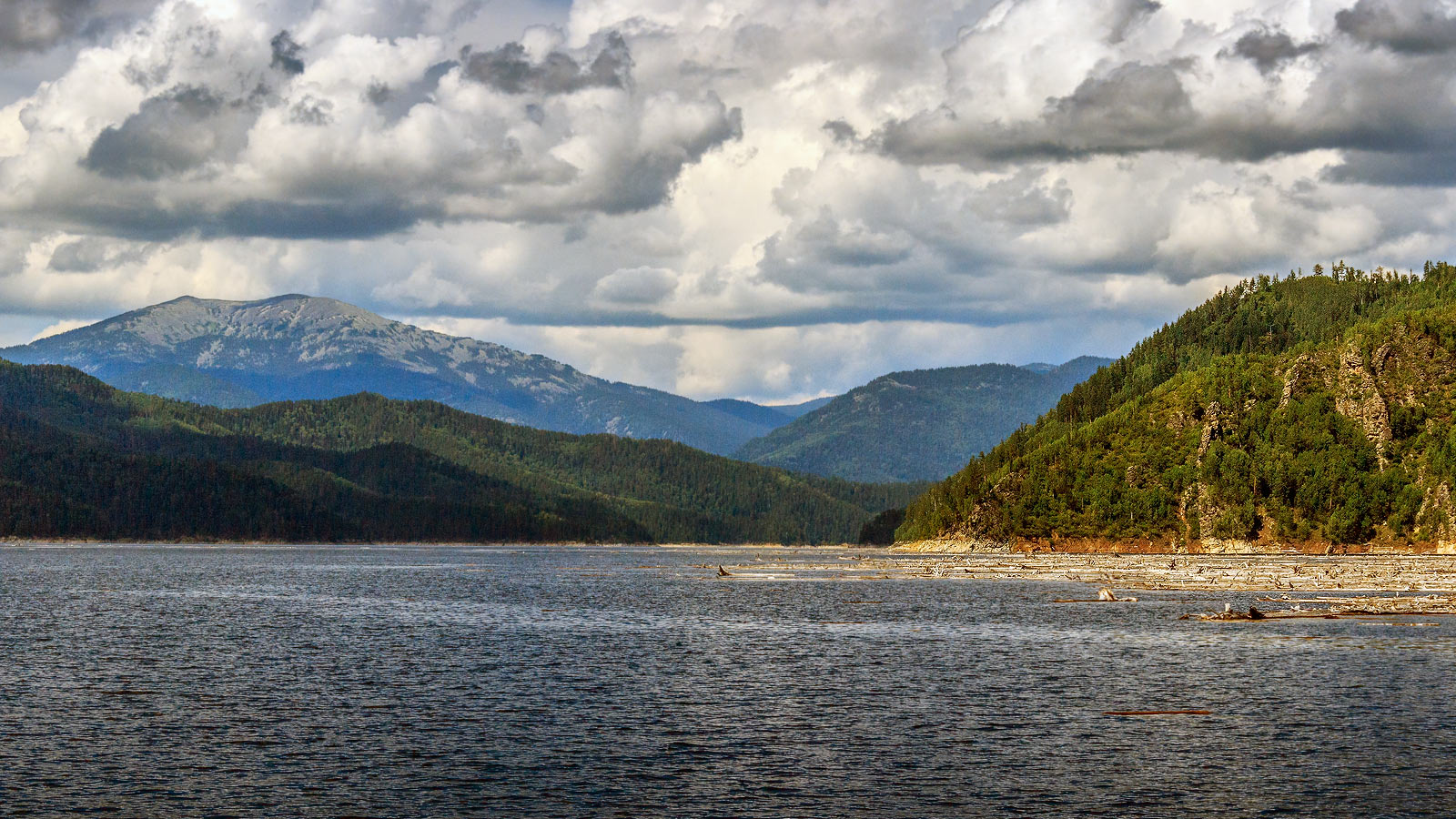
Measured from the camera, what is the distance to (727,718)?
56.7 m

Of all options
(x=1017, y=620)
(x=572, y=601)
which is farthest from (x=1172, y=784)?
(x=572, y=601)

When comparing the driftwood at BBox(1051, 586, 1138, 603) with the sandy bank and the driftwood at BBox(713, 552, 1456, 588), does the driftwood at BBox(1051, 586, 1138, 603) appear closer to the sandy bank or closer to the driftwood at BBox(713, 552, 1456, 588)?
the driftwood at BBox(713, 552, 1456, 588)

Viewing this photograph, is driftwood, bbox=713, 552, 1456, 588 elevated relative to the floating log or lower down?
elevated

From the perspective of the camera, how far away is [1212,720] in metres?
54.8

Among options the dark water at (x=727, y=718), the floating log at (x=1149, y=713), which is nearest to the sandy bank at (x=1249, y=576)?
the dark water at (x=727, y=718)

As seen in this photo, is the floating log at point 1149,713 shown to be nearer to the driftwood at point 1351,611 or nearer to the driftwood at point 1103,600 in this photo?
the driftwood at point 1351,611

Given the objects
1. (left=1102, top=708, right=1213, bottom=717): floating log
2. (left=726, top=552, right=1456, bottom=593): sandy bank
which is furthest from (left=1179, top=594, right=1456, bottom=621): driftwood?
(left=1102, top=708, right=1213, bottom=717): floating log

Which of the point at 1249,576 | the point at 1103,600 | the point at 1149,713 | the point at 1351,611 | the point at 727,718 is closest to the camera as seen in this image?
the point at 727,718

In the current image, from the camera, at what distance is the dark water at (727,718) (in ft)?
135

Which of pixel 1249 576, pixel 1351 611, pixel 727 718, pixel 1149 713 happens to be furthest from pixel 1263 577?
pixel 727 718

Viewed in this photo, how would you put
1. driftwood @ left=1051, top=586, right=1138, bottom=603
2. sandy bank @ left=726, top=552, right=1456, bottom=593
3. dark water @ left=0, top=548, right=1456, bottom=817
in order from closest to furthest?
dark water @ left=0, top=548, right=1456, bottom=817
driftwood @ left=1051, top=586, right=1138, bottom=603
sandy bank @ left=726, top=552, right=1456, bottom=593

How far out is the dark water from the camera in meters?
41.3

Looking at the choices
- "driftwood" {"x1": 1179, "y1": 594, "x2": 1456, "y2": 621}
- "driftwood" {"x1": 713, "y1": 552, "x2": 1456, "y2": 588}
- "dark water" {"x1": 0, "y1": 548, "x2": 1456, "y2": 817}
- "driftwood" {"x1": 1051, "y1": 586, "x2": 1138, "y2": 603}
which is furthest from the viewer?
"driftwood" {"x1": 713, "y1": 552, "x2": 1456, "y2": 588}

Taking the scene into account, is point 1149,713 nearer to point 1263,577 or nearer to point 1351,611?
point 1351,611
